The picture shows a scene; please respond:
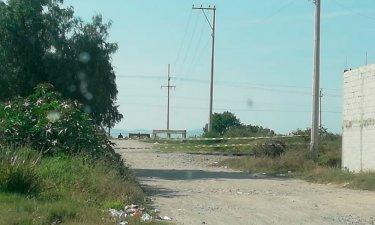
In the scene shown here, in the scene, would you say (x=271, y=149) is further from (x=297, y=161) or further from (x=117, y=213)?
(x=117, y=213)

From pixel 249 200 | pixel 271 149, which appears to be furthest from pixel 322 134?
pixel 249 200

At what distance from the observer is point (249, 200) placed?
21.1 meters

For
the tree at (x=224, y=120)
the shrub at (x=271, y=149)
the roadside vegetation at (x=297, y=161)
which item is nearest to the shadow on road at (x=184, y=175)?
the roadside vegetation at (x=297, y=161)

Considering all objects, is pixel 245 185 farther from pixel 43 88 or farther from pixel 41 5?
pixel 41 5

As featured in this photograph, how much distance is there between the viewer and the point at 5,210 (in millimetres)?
13617

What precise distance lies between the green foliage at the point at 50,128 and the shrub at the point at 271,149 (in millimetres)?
18807

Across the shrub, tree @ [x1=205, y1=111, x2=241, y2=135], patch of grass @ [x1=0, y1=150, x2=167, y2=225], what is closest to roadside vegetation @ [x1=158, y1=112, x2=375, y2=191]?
the shrub

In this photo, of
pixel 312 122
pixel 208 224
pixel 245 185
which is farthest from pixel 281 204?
pixel 312 122

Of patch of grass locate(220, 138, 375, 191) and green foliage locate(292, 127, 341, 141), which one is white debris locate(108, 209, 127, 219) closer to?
patch of grass locate(220, 138, 375, 191)

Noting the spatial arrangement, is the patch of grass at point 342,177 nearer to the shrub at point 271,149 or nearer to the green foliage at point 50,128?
the shrub at point 271,149

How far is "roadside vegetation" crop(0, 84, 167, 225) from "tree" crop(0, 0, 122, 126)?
17.6 feet

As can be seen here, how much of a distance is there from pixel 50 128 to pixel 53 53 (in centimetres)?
949

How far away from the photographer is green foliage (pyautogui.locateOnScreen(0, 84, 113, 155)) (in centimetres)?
2266

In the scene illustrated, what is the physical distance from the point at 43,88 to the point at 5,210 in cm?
1228
